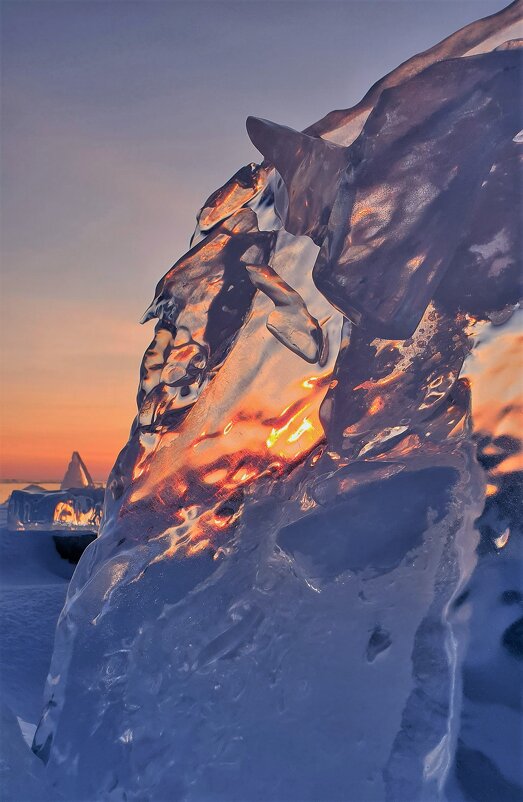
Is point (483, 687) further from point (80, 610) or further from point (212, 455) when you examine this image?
point (80, 610)

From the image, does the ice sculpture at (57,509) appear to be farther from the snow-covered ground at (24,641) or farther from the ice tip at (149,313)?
the ice tip at (149,313)

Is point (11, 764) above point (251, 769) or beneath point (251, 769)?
above

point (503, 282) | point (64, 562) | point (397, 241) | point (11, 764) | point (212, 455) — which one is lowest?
point (64, 562)

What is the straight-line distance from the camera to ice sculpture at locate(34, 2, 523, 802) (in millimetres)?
1226

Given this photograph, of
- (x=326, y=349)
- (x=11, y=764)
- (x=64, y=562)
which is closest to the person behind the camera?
(x=11, y=764)

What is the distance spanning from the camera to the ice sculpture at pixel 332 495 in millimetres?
1226

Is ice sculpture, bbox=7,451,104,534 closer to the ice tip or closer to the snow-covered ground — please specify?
the snow-covered ground

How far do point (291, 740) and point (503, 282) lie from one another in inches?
36.4

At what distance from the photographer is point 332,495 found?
4.79 feet

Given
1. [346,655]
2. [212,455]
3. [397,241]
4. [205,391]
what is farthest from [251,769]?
[397,241]

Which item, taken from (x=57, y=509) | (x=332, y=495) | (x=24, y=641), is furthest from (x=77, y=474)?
(x=332, y=495)

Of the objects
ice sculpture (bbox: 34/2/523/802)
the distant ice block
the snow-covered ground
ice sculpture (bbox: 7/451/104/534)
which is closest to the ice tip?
ice sculpture (bbox: 34/2/523/802)

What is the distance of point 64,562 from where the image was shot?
270 cm

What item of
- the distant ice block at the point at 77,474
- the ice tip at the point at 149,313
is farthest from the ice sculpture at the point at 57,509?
the distant ice block at the point at 77,474
